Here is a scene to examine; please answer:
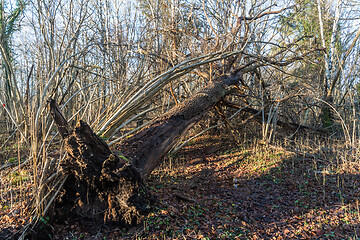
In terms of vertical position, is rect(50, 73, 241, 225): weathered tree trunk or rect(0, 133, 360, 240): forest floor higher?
rect(50, 73, 241, 225): weathered tree trunk

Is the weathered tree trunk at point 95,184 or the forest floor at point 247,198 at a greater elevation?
the weathered tree trunk at point 95,184

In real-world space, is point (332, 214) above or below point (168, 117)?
below

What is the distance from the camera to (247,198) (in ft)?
12.3

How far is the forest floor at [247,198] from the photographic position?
2602 mm

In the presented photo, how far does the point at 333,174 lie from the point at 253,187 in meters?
1.60

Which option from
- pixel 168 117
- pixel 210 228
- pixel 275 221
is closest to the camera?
pixel 210 228

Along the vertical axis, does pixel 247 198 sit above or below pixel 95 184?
below

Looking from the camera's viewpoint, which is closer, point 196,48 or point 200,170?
point 200,170

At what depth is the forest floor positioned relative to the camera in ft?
→ 8.54

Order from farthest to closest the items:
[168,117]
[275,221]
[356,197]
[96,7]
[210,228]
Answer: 1. [96,7]
2. [168,117]
3. [356,197]
4. [275,221]
5. [210,228]

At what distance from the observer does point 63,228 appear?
2.56 meters

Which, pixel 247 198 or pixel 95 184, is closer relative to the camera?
pixel 95 184

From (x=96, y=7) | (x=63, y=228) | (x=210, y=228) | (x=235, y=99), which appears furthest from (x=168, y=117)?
(x=96, y=7)

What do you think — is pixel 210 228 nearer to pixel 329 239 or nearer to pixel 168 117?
pixel 329 239
